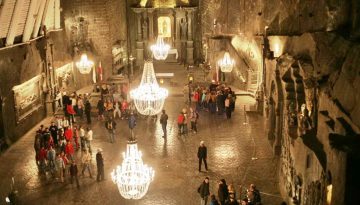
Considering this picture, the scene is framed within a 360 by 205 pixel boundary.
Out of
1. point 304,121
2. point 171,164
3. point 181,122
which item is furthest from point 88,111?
point 304,121

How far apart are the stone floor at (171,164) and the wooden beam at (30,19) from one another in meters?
3.99

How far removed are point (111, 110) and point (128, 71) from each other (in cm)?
1150

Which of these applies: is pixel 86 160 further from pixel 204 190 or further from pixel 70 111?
pixel 70 111

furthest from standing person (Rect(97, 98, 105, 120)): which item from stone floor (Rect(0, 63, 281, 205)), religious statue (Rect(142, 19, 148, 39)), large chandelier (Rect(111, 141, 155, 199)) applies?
religious statue (Rect(142, 19, 148, 39))

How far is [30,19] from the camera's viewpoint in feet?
70.3

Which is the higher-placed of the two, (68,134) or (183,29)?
(183,29)

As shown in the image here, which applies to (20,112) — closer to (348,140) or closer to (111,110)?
(111,110)

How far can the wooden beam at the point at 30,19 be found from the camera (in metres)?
21.0

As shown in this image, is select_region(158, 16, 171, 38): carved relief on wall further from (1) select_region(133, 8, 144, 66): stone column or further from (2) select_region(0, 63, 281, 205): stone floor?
Result: (2) select_region(0, 63, 281, 205): stone floor

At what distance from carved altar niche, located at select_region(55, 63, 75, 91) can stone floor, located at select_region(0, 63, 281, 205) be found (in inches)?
183

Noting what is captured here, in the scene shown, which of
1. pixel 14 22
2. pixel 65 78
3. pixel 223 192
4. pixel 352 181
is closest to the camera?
pixel 352 181

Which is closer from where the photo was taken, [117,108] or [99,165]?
[99,165]

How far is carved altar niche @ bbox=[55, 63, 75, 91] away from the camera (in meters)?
26.4

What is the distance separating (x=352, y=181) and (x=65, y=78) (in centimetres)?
2022
